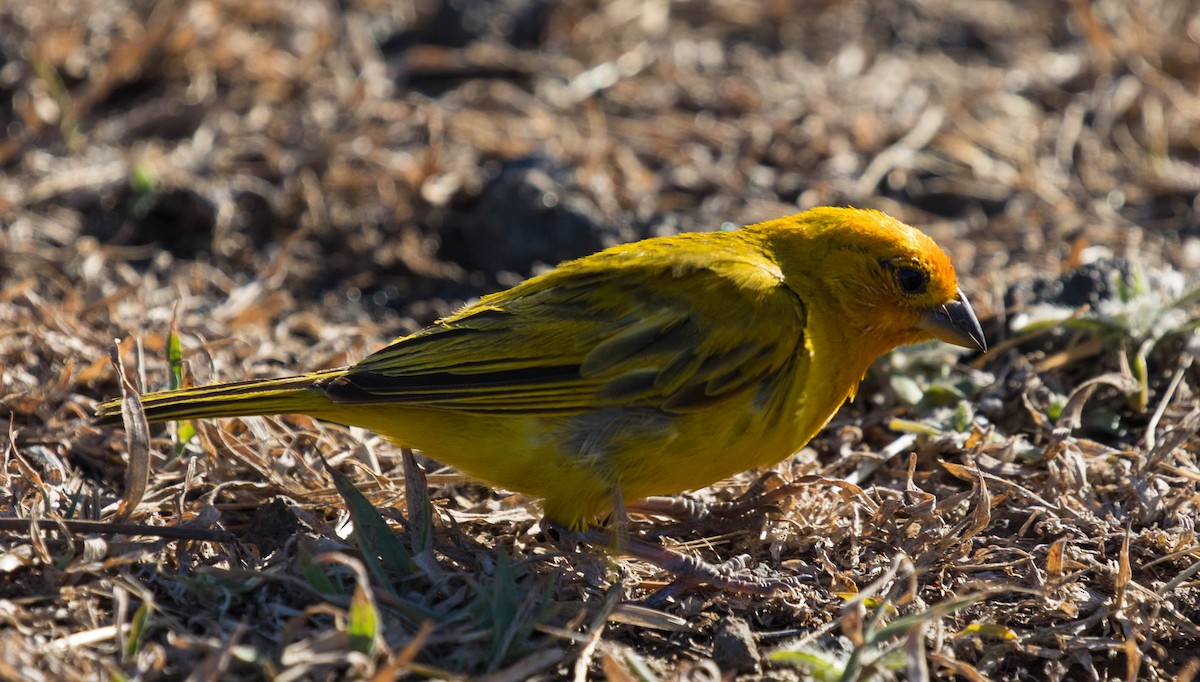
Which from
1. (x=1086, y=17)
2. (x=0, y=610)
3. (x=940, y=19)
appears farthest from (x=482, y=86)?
(x=0, y=610)

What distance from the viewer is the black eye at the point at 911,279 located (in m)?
4.06

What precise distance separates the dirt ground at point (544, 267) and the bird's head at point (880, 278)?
0.45 m

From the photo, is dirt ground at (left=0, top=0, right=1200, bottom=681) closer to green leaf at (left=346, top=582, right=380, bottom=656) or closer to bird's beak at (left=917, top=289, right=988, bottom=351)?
green leaf at (left=346, top=582, right=380, bottom=656)

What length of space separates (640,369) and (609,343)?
129 mm

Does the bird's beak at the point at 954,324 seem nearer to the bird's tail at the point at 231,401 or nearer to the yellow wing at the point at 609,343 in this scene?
the yellow wing at the point at 609,343

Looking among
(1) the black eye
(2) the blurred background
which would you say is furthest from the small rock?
(2) the blurred background

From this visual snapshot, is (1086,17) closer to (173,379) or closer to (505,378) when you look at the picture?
(505,378)

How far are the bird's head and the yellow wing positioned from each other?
5.8 inches

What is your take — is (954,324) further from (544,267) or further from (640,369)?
(544,267)

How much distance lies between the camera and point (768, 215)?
593cm

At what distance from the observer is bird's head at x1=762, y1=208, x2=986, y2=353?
4055 mm

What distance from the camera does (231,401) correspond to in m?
3.65

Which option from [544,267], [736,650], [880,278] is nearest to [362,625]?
[736,650]

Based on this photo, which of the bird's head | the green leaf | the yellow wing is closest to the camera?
the green leaf
